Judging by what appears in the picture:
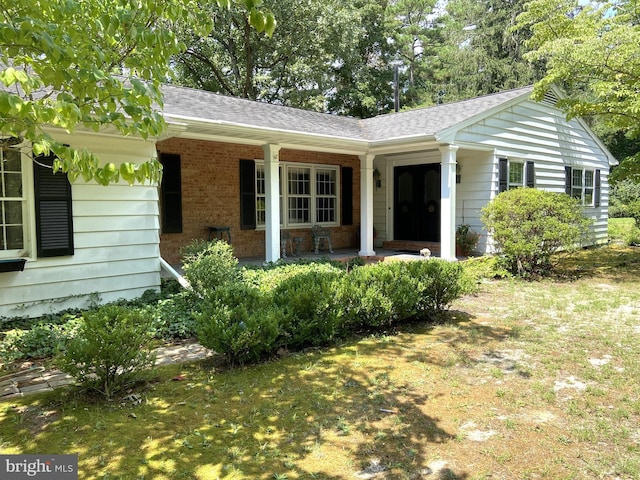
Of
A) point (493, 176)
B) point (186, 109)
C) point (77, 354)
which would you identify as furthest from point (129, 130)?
point (493, 176)

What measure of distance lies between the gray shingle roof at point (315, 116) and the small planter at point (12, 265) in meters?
3.01

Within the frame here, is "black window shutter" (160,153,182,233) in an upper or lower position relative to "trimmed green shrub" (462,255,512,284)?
upper

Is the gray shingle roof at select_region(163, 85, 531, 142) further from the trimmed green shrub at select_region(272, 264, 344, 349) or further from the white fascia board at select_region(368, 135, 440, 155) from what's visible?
the trimmed green shrub at select_region(272, 264, 344, 349)

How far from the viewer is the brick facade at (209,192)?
9.59 metres

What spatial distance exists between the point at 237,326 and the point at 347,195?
8919 millimetres

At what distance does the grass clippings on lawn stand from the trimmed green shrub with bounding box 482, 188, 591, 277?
386 cm

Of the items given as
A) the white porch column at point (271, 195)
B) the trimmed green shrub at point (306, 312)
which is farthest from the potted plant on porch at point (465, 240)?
the trimmed green shrub at point (306, 312)

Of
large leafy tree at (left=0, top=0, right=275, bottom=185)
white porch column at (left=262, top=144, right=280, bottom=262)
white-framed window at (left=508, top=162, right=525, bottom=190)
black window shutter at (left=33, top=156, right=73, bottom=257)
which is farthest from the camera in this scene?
white-framed window at (left=508, top=162, right=525, bottom=190)

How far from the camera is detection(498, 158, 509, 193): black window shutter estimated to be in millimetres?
11356

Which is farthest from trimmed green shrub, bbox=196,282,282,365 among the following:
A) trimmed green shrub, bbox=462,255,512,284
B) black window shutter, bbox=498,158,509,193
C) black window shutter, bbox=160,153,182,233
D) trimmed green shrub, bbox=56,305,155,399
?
black window shutter, bbox=498,158,509,193

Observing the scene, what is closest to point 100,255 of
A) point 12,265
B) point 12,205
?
point 12,265

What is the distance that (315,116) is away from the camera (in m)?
12.2

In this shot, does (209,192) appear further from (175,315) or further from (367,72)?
(367,72)

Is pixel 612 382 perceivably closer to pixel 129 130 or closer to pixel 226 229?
pixel 129 130
